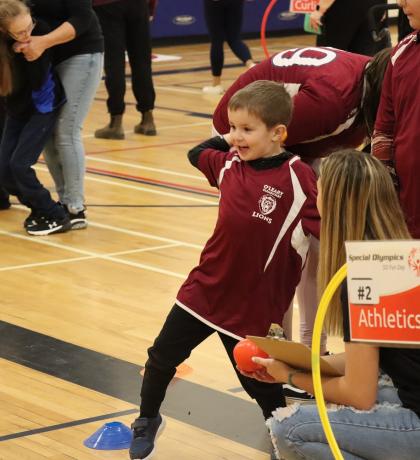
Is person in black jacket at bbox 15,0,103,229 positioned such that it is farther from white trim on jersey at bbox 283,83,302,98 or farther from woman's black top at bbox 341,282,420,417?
woman's black top at bbox 341,282,420,417

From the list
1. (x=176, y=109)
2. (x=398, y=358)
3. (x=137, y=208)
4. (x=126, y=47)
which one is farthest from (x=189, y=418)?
(x=176, y=109)

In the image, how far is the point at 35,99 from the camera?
6.20 metres

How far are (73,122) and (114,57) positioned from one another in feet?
8.94

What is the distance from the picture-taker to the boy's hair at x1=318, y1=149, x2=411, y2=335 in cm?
279

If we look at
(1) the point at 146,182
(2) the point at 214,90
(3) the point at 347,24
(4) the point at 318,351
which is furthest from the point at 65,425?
(2) the point at 214,90

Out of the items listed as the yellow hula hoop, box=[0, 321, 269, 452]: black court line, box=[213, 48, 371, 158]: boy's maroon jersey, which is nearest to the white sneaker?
box=[0, 321, 269, 452]: black court line

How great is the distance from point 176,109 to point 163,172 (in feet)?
9.85

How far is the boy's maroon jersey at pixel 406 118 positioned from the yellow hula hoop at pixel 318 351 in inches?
38.0

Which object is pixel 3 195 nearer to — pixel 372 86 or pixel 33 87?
pixel 33 87

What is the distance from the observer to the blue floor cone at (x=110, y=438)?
143 inches

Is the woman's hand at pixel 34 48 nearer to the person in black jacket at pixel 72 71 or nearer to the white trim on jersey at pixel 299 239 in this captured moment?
the person in black jacket at pixel 72 71

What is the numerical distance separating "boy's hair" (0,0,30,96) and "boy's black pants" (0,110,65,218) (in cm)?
27

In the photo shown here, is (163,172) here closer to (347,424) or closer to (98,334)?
(98,334)

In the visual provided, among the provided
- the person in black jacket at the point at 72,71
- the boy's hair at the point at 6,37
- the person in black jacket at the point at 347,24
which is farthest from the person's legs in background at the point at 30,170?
the person in black jacket at the point at 347,24
